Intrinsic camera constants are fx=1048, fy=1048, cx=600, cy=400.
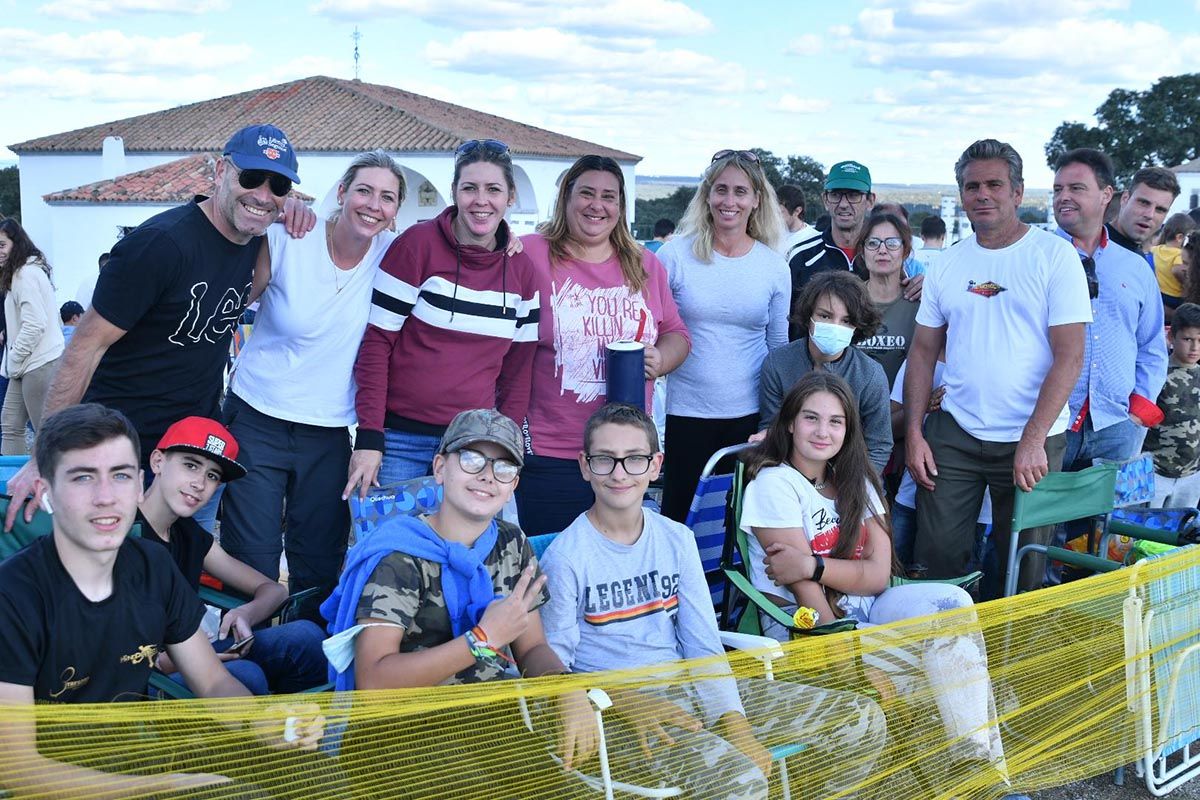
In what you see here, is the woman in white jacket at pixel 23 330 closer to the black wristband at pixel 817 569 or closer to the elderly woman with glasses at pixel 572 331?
the elderly woman with glasses at pixel 572 331

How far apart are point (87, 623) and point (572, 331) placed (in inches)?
78.3

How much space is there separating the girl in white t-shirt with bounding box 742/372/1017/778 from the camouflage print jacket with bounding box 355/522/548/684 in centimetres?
115

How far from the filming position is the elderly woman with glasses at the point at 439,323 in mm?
3436

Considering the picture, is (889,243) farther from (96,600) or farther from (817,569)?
(96,600)

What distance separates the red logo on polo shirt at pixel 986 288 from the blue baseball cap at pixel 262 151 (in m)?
2.60

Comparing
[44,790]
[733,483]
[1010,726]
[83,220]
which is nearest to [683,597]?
[733,483]

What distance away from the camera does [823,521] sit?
3582mm

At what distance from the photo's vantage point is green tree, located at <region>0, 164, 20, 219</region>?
43.8m

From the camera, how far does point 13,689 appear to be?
2.16 metres

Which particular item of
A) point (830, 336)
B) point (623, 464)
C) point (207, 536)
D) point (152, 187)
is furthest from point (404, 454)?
point (152, 187)

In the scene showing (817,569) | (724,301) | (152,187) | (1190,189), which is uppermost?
(1190,189)

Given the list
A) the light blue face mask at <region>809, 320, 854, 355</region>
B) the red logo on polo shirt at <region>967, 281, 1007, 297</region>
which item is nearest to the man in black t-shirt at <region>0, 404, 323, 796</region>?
the light blue face mask at <region>809, 320, 854, 355</region>

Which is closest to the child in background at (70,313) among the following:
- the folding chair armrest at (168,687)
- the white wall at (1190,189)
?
the folding chair armrest at (168,687)

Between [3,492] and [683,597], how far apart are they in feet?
6.81
